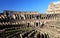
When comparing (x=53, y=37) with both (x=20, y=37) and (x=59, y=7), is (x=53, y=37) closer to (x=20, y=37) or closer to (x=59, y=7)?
(x=20, y=37)

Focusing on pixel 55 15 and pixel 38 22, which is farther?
pixel 55 15

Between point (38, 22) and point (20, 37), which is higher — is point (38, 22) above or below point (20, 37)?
below

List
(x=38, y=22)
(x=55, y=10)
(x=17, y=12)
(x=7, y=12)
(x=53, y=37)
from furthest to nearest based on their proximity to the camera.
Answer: (x=55, y=10), (x=17, y=12), (x=7, y=12), (x=38, y=22), (x=53, y=37)

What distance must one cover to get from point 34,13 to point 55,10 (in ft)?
23.0

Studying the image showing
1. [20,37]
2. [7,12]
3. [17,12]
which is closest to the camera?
[20,37]

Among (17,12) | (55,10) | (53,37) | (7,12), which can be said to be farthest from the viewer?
(55,10)

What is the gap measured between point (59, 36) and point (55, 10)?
3862cm

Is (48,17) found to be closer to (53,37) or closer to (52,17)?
(52,17)

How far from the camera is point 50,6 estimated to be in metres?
56.3

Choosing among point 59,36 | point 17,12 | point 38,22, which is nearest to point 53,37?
point 59,36

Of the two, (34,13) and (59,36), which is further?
(34,13)

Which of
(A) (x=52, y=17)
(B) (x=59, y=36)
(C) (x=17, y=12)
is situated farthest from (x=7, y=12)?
A: (B) (x=59, y=36)

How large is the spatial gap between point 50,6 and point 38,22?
1552cm

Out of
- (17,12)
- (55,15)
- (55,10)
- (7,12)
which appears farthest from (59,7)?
(7,12)
